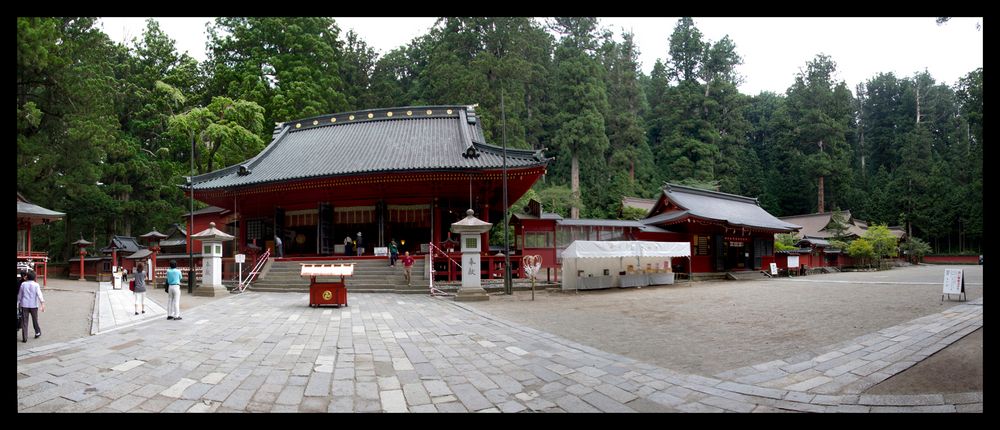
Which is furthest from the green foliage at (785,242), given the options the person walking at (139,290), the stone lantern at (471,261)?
the person walking at (139,290)

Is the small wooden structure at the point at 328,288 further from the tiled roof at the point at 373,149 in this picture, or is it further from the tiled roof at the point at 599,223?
the tiled roof at the point at 599,223

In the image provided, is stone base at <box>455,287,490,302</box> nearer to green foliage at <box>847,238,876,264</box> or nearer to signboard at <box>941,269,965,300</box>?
signboard at <box>941,269,965,300</box>

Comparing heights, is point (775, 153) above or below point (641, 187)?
above

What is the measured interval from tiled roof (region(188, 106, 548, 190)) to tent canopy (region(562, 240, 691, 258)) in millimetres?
3850

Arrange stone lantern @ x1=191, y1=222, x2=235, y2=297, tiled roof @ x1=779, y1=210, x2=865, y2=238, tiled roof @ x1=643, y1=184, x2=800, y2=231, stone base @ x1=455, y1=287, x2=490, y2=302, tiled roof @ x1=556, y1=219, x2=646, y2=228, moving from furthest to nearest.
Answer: tiled roof @ x1=779, y1=210, x2=865, y2=238, tiled roof @ x1=643, y1=184, x2=800, y2=231, tiled roof @ x1=556, y1=219, x2=646, y2=228, stone lantern @ x1=191, y1=222, x2=235, y2=297, stone base @ x1=455, y1=287, x2=490, y2=302

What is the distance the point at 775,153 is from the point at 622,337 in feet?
169

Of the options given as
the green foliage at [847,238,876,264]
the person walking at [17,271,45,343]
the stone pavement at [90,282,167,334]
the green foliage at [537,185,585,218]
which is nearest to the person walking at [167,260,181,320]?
the stone pavement at [90,282,167,334]

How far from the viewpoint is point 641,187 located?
38.7m

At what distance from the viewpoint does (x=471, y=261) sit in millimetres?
12695

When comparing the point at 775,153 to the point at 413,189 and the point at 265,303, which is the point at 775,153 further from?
the point at 265,303

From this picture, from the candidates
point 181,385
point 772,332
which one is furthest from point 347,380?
point 772,332

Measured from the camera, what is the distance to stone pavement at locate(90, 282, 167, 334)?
7.96m

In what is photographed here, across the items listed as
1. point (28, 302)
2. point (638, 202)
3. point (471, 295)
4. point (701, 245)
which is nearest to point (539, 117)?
point (638, 202)

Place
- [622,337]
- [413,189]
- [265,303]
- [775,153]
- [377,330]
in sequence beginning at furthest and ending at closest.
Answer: [775,153] < [413,189] < [265,303] < [377,330] < [622,337]
